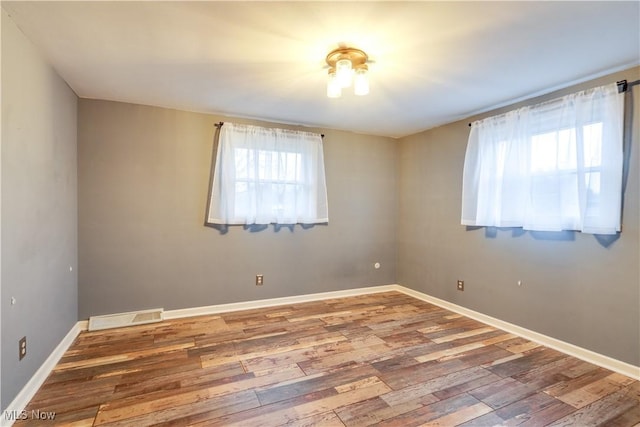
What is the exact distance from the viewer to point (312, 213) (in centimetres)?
406

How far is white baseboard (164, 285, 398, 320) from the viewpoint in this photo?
3.48m

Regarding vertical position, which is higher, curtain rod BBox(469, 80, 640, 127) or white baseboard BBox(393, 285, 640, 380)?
curtain rod BBox(469, 80, 640, 127)

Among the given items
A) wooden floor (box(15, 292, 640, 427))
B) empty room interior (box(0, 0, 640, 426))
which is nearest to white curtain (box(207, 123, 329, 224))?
empty room interior (box(0, 0, 640, 426))

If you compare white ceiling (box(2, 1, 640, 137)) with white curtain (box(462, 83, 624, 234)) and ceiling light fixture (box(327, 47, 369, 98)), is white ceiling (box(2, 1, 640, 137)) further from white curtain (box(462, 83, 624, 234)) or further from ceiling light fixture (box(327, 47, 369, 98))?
white curtain (box(462, 83, 624, 234))

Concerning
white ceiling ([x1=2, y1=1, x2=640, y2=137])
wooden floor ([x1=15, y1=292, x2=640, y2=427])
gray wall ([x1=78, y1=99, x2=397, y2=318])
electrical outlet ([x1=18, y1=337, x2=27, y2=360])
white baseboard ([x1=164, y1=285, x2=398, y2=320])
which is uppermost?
white ceiling ([x1=2, y1=1, x2=640, y2=137])

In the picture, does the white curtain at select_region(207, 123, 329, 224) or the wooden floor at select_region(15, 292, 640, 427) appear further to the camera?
the white curtain at select_region(207, 123, 329, 224)

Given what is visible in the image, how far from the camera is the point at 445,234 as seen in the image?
3934 millimetres

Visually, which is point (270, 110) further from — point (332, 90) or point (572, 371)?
point (572, 371)

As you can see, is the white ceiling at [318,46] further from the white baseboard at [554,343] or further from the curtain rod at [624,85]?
the white baseboard at [554,343]

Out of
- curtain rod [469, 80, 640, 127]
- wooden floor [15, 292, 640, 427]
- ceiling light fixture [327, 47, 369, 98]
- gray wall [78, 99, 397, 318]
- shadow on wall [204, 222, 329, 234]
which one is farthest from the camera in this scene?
shadow on wall [204, 222, 329, 234]

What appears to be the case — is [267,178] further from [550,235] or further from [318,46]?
[550,235]

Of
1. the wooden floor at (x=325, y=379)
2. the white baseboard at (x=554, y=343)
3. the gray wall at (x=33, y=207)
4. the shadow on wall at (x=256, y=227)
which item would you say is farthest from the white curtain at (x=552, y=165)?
the gray wall at (x=33, y=207)

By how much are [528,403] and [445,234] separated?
218 centimetres

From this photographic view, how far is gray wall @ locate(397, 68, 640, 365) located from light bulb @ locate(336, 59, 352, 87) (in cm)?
202
